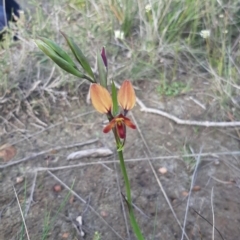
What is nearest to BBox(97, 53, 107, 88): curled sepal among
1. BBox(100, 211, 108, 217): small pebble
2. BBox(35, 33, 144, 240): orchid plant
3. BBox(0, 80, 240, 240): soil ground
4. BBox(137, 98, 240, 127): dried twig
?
BBox(35, 33, 144, 240): orchid plant

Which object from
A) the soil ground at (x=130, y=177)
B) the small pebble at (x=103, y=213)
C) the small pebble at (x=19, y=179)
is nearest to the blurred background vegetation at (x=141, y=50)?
the soil ground at (x=130, y=177)

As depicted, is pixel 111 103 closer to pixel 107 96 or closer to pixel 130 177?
pixel 107 96

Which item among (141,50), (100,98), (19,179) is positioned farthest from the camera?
(141,50)

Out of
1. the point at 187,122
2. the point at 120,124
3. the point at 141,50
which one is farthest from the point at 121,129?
the point at 141,50

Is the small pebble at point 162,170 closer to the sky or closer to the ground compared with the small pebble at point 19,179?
closer to the ground

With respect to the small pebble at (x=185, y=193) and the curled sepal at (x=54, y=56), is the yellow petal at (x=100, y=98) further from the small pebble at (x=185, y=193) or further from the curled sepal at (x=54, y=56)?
the small pebble at (x=185, y=193)

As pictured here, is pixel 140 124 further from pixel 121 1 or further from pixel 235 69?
pixel 121 1
